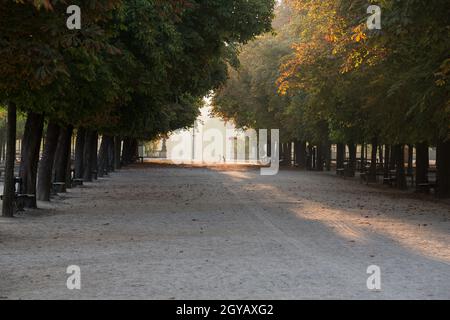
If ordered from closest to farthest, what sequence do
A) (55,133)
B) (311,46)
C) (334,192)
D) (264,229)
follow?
(264,229)
(55,133)
(311,46)
(334,192)

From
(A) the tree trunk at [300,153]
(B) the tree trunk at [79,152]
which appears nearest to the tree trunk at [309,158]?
(A) the tree trunk at [300,153]

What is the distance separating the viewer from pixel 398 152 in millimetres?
42219

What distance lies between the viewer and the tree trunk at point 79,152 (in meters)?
37.9

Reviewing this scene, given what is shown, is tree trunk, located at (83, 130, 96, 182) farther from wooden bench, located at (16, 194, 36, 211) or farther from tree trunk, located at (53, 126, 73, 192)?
wooden bench, located at (16, 194, 36, 211)

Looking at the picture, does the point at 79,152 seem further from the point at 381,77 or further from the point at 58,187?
the point at 381,77

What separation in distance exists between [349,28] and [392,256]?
11673 millimetres

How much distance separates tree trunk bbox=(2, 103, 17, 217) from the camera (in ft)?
67.1

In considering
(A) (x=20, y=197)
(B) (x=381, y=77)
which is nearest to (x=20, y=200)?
(A) (x=20, y=197)

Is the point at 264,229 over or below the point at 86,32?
below

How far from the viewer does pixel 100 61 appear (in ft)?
59.0

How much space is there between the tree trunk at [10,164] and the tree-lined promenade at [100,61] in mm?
24

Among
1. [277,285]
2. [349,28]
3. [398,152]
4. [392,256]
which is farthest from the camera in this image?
[398,152]
